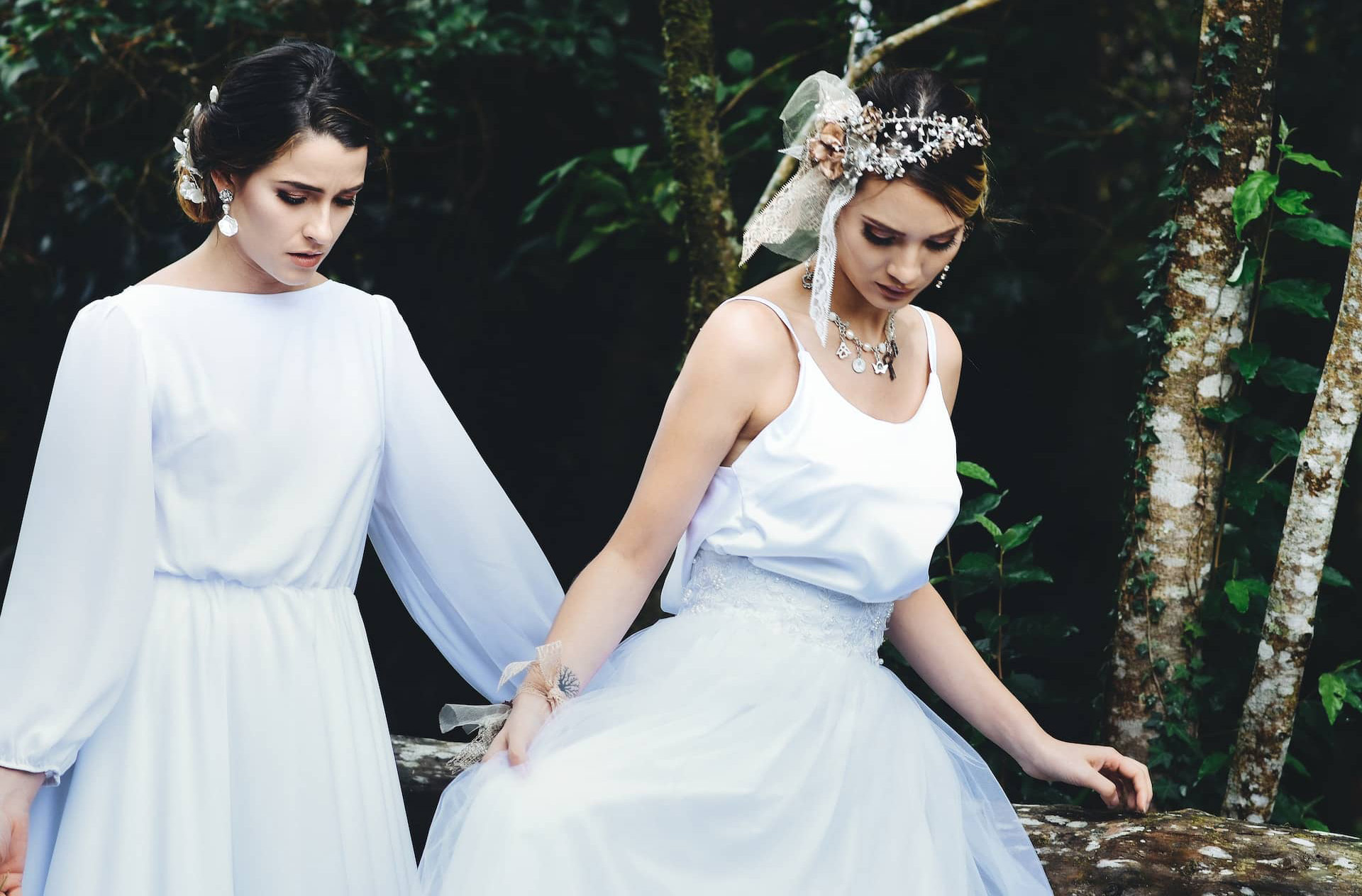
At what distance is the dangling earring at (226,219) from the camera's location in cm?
170

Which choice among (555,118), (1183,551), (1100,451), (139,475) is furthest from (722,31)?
(139,475)

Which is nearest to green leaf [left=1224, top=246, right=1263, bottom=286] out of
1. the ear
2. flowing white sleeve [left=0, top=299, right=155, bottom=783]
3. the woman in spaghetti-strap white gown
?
the woman in spaghetti-strap white gown

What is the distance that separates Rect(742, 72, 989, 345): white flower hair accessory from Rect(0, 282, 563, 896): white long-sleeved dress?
2.08 feet

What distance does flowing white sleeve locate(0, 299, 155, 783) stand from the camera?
5.20ft

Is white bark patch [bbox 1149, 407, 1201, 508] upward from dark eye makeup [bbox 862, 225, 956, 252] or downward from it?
downward

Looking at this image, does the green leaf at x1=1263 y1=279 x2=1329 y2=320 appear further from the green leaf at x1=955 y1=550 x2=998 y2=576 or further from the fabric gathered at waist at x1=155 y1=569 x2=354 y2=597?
the fabric gathered at waist at x1=155 y1=569 x2=354 y2=597

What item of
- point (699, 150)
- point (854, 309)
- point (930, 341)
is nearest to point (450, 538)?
point (854, 309)

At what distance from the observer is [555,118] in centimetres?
386

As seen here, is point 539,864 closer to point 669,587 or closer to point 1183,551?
point 669,587

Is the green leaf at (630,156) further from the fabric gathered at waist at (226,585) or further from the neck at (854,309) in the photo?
the fabric gathered at waist at (226,585)

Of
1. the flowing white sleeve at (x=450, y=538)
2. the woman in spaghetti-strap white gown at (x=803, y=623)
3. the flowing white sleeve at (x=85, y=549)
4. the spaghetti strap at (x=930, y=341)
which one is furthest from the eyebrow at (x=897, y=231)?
the flowing white sleeve at (x=85, y=549)

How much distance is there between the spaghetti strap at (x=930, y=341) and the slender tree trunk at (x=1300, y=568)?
768mm

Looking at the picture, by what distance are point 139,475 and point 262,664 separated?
0.31 metres

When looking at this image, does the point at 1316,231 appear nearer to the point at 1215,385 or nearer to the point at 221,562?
the point at 1215,385
